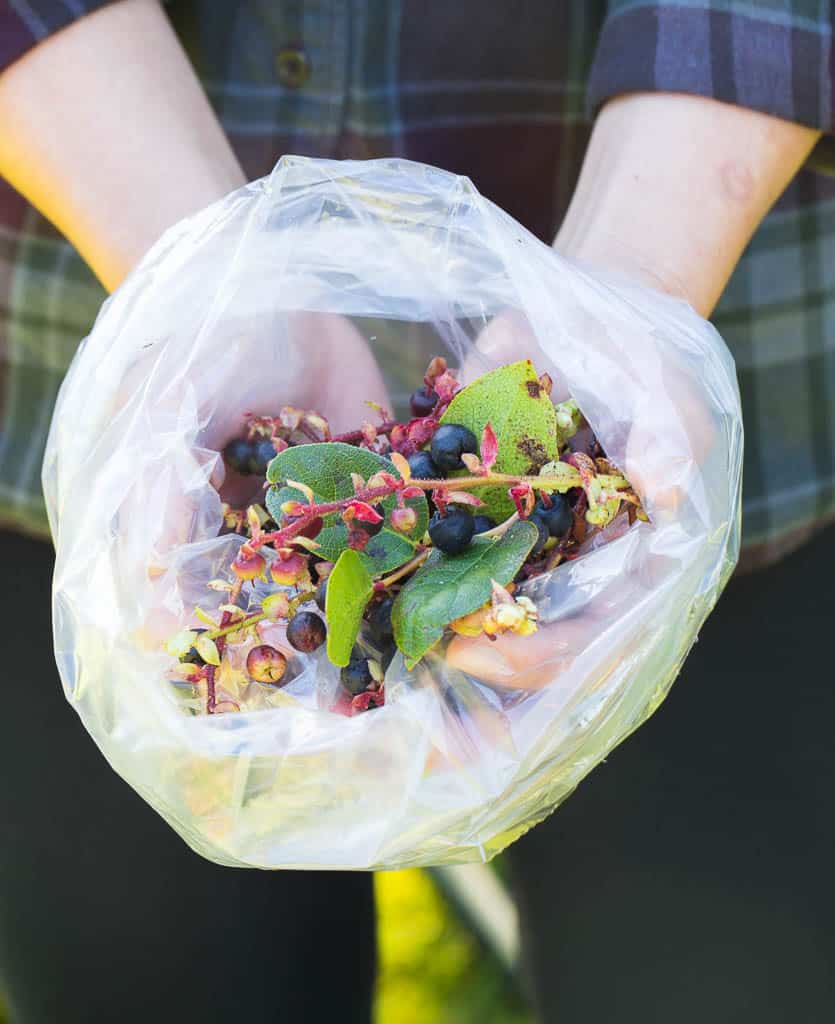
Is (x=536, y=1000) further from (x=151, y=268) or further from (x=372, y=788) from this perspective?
(x=151, y=268)

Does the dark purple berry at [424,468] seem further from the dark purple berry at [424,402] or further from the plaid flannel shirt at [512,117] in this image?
the plaid flannel shirt at [512,117]

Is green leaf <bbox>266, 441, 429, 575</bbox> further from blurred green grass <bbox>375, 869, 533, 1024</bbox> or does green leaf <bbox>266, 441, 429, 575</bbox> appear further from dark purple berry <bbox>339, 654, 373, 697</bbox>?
blurred green grass <bbox>375, 869, 533, 1024</bbox>

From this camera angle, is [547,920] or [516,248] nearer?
[516,248]

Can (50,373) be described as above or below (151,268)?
below

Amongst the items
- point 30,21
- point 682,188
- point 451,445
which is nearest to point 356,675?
point 451,445

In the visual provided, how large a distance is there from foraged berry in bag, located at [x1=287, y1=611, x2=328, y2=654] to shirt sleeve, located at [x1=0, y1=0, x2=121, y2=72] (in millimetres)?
459

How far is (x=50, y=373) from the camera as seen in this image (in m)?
1.01

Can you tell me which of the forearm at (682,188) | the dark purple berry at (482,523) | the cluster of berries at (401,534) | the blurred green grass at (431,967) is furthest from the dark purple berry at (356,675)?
the blurred green grass at (431,967)

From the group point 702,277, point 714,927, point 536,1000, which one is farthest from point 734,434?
point 536,1000

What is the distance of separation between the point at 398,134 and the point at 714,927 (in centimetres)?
73

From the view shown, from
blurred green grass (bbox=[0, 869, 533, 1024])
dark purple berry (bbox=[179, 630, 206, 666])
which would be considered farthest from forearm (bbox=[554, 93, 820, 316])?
blurred green grass (bbox=[0, 869, 533, 1024])

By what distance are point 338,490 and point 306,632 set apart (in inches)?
3.1

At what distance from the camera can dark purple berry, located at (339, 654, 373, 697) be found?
2.15ft

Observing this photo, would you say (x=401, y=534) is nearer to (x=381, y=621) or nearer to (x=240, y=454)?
(x=381, y=621)
